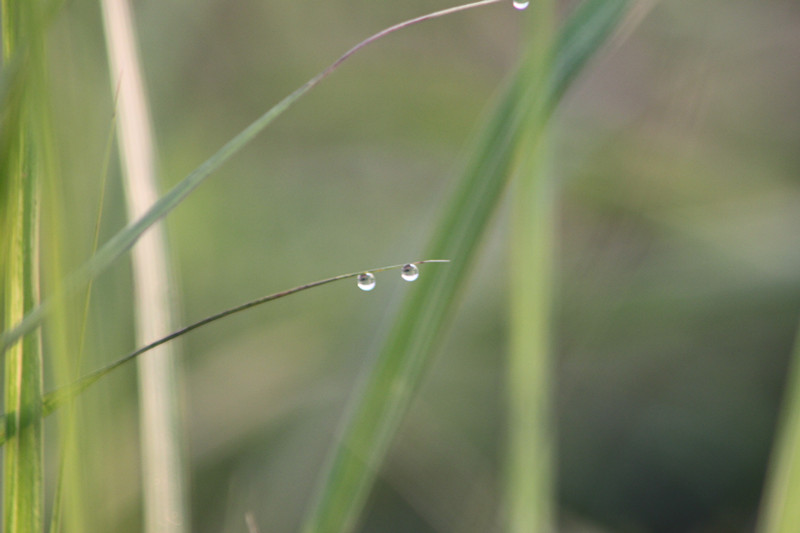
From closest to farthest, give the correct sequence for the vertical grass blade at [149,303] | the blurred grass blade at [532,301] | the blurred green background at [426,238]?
1. the blurred grass blade at [532,301]
2. the vertical grass blade at [149,303]
3. the blurred green background at [426,238]

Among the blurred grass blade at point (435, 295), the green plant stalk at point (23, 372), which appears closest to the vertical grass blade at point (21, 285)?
the green plant stalk at point (23, 372)

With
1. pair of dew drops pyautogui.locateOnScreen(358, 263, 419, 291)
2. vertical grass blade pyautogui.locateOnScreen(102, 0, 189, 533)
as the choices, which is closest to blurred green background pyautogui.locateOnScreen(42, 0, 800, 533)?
vertical grass blade pyautogui.locateOnScreen(102, 0, 189, 533)

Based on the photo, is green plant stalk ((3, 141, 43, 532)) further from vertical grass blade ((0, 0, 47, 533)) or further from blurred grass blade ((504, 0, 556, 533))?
blurred grass blade ((504, 0, 556, 533))

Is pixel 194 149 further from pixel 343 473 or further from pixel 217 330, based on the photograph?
pixel 343 473

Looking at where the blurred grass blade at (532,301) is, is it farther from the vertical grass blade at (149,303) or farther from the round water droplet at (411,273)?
the vertical grass blade at (149,303)

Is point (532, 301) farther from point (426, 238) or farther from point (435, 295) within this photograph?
point (426, 238)
